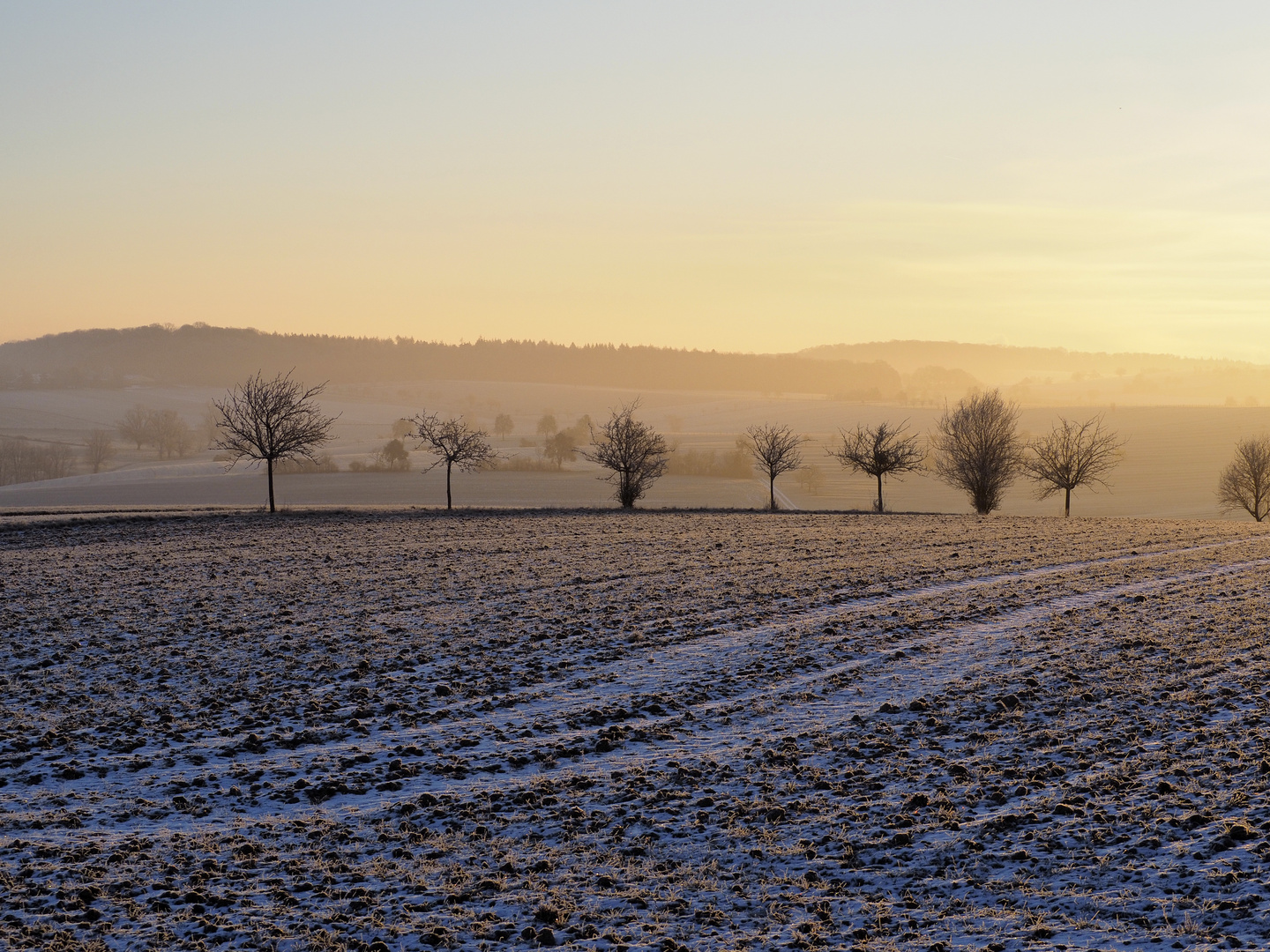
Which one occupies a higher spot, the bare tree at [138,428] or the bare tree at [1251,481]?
the bare tree at [138,428]

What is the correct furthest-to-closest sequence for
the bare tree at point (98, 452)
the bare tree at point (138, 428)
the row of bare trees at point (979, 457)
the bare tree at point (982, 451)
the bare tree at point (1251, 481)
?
the bare tree at point (138, 428) < the bare tree at point (98, 452) < the bare tree at point (1251, 481) < the bare tree at point (982, 451) < the row of bare trees at point (979, 457)

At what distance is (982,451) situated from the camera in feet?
178

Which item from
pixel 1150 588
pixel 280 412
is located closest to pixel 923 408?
pixel 280 412

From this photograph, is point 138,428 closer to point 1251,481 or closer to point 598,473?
point 598,473

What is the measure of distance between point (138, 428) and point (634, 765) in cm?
14154

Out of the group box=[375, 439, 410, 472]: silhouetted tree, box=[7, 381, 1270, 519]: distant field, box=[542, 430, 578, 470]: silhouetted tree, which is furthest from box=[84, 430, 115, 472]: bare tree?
box=[542, 430, 578, 470]: silhouetted tree

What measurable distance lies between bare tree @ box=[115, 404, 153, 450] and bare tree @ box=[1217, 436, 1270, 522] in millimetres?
123953

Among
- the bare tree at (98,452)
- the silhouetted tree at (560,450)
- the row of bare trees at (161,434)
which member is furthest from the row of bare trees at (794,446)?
the row of bare trees at (161,434)

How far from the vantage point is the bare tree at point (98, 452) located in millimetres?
114312

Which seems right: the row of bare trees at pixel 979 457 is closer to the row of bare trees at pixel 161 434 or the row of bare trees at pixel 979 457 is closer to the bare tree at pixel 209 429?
the bare tree at pixel 209 429

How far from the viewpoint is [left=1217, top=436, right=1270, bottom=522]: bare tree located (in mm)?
65062

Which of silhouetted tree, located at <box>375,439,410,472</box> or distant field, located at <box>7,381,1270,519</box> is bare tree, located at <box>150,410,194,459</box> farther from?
silhouetted tree, located at <box>375,439,410,472</box>

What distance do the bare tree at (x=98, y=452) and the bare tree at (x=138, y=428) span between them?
18.0 ft

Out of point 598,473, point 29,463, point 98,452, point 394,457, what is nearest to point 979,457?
point 598,473
